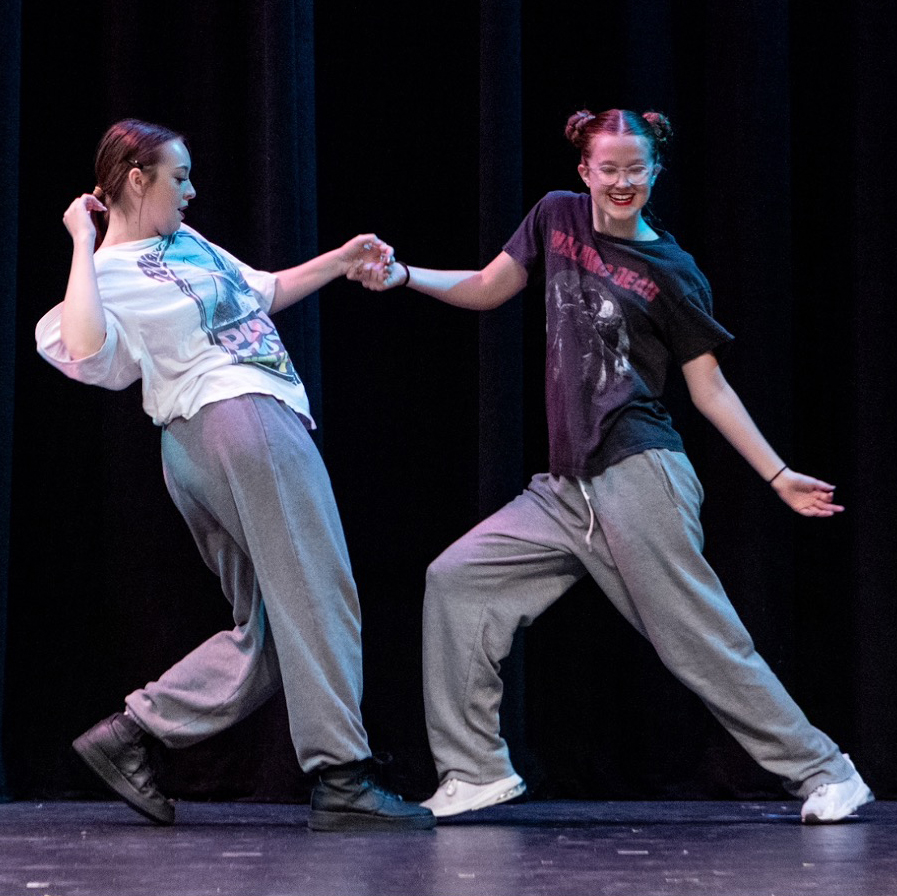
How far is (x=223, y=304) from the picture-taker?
2553mm

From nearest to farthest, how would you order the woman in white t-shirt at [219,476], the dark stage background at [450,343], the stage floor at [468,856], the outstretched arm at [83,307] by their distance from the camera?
the stage floor at [468,856]
the outstretched arm at [83,307]
the woman in white t-shirt at [219,476]
the dark stage background at [450,343]

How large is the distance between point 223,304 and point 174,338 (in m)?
0.12

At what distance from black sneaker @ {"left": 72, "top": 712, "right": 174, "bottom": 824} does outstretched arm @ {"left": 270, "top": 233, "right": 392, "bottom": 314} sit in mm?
876

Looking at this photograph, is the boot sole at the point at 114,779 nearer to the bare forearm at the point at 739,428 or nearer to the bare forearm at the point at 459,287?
the bare forearm at the point at 459,287

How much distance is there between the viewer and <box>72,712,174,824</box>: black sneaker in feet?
8.29

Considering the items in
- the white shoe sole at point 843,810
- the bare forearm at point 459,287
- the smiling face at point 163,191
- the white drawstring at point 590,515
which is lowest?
the white shoe sole at point 843,810

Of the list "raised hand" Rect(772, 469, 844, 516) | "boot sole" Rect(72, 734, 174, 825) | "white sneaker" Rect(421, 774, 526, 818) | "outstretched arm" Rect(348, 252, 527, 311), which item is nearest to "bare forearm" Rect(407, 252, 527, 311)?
"outstretched arm" Rect(348, 252, 527, 311)

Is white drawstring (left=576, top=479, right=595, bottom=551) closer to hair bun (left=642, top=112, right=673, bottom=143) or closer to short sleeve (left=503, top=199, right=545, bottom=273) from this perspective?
short sleeve (left=503, top=199, right=545, bottom=273)

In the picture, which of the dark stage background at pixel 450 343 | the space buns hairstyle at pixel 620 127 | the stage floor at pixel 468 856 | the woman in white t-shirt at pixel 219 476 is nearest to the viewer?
the stage floor at pixel 468 856

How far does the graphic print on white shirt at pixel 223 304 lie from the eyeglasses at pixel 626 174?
71 cm

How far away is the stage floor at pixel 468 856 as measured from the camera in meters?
1.84

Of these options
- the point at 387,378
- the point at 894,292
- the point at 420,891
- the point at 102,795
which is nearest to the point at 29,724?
the point at 102,795

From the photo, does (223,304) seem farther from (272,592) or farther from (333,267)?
(272,592)


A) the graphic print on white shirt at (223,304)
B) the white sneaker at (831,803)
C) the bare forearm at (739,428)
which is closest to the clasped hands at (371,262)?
the graphic print on white shirt at (223,304)
